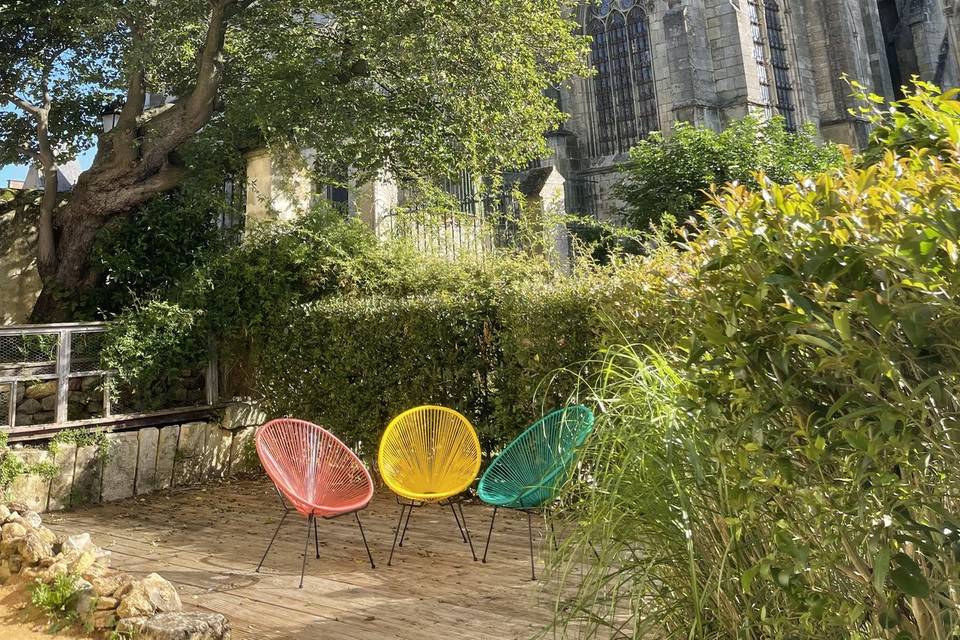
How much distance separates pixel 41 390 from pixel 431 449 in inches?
182

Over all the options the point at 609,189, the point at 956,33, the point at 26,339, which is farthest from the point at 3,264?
the point at 956,33

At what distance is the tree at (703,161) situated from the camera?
56.4 ft

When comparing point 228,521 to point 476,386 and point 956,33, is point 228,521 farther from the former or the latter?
point 956,33

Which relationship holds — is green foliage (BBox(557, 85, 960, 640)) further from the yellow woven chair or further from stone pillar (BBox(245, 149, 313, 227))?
A: stone pillar (BBox(245, 149, 313, 227))

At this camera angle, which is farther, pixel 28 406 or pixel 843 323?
pixel 28 406

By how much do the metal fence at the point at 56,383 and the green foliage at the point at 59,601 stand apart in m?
3.92

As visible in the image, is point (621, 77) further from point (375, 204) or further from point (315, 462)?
point (315, 462)

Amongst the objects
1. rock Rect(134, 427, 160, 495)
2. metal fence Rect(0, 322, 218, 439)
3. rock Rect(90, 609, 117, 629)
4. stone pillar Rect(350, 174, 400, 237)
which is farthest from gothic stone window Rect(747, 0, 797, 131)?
rock Rect(90, 609, 117, 629)

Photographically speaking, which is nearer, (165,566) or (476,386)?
(165,566)

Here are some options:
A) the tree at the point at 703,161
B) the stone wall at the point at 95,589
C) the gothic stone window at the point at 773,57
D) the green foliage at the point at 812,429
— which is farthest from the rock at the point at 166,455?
the gothic stone window at the point at 773,57

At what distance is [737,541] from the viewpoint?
245 cm

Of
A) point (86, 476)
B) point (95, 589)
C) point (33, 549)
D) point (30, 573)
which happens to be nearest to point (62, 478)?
point (86, 476)

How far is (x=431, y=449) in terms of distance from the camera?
5438 mm

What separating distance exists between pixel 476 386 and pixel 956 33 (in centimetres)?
2505
